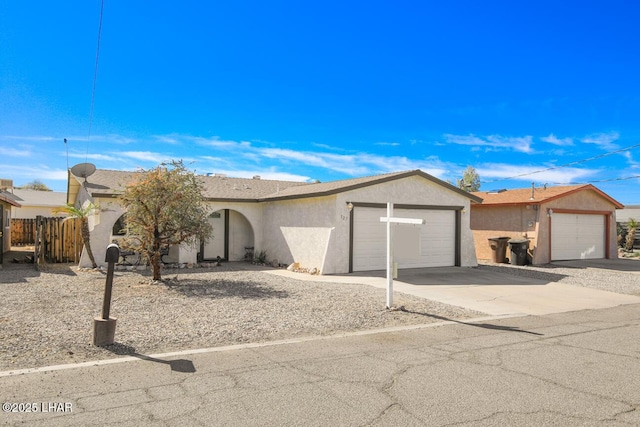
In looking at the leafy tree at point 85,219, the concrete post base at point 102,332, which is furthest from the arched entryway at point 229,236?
the concrete post base at point 102,332

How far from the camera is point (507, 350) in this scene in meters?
6.20

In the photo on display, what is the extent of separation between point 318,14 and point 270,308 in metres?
10.1

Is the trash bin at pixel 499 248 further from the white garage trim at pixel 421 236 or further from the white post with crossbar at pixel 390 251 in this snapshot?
the white post with crossbar at pixel 390 251

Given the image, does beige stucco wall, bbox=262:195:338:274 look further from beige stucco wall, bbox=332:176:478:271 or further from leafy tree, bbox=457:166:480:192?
leafy tree, bbox=457:166:480:192

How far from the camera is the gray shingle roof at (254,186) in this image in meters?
15.4

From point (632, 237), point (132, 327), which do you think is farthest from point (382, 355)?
point (632, 237)

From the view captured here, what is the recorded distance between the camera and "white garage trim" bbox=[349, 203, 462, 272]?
49.6 feet

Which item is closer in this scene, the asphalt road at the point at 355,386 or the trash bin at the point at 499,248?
the asphalt road at the point at 355,386

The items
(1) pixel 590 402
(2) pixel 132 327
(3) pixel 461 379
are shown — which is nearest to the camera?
(1) pixel 590 402

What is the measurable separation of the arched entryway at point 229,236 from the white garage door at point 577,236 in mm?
13535

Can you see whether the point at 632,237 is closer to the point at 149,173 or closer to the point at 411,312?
the point at 411,312

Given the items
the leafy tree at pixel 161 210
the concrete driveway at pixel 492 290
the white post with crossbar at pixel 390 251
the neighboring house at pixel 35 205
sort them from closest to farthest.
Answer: the white post with crossbar at pixel 390 251
the concrete driveway at pixel 492 290
the leafy tree at pixel 161 210
the neighboring house at pixel 35 205

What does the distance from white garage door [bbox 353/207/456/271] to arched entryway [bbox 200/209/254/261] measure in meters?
5.86

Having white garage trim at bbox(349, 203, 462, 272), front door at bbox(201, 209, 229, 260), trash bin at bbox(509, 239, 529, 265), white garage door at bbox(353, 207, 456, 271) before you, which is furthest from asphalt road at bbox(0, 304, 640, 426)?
front door at bbox(201, 209, 229, 260)
